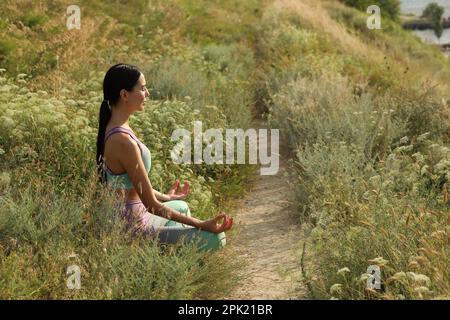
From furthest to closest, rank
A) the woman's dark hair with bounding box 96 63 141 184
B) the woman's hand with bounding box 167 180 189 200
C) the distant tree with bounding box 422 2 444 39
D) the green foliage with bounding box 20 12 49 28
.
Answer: the distant tree with bounding box 422 2 444 39 < the green foliage with bounding box 20 12 49 28 < the woman's hand with bounding box 167 180 189 200 < the woman's dark hair with bounding box 96 63 141 184

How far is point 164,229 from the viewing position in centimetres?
415

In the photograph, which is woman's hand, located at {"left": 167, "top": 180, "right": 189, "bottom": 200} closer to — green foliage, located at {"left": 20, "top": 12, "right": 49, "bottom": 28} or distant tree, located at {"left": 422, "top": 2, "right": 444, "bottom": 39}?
green foliage, located at {"left": 20, "top": 12, "right": 49, "bottom": 28}

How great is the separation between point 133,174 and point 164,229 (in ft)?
1.43

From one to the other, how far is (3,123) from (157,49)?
5.57m

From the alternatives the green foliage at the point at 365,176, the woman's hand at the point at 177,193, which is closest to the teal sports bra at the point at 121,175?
the woman's hand at the point at 177,193

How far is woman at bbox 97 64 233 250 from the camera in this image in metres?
4.07

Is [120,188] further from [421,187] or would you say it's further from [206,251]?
[421,187]

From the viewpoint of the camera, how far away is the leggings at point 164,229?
4.09 metres

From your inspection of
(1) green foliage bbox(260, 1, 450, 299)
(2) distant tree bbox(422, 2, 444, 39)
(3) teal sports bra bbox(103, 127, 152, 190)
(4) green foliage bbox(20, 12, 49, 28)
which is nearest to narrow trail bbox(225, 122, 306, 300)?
(1) green foliage bbox(260, 1, 450, 299)

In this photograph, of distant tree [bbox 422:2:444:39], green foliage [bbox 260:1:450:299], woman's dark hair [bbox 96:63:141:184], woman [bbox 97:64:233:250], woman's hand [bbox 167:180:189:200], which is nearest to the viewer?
green foliage [bbox 260:1:450:299]

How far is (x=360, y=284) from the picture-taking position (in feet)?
12.1

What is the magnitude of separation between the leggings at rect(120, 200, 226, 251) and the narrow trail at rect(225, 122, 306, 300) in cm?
41

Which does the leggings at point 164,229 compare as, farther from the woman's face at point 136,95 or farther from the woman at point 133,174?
the woman's face at point 136,95
